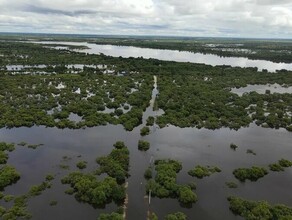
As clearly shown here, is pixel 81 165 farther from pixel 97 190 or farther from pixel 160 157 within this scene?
pixel 160 157

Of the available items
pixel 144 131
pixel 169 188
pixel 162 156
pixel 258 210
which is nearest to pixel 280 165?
pixel 258 210

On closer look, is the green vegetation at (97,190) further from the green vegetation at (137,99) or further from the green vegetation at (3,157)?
the green vegetation at (137,99)

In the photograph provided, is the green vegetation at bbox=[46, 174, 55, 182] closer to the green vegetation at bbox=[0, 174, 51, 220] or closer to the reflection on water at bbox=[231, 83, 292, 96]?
the green vegetation at bbox=[0, 174, 51, 220]

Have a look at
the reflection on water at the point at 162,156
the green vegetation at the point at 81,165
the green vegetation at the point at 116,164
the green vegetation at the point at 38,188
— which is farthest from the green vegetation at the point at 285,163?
the green vegetation at the point at 38,188

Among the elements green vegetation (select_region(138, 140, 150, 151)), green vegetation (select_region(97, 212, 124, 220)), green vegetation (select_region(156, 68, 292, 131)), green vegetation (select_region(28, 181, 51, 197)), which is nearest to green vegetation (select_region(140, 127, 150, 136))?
green vegetation (select_region(156, 68, 292, 131))

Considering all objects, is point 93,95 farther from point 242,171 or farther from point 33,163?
point 242,171

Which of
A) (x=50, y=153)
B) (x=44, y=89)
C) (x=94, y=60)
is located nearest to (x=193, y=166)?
(x=50, y=153)
